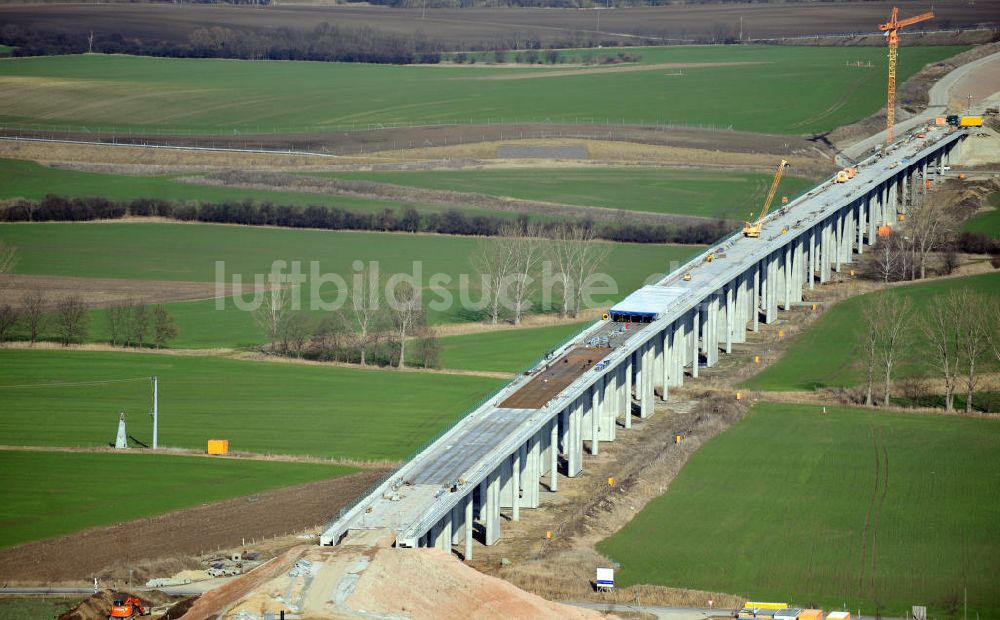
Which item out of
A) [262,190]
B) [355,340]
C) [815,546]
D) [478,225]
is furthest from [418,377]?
[262,190]

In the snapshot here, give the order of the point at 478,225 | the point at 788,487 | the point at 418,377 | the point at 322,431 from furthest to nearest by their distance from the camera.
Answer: the point at 478,225, the point at 418,377, the point at 322,431, the point at 788,487

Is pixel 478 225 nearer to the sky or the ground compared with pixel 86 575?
nearer to the sky

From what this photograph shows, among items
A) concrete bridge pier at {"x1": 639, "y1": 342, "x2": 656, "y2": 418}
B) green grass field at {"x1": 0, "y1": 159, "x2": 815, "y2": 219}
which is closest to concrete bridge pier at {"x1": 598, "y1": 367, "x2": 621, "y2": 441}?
concrete bridge pier at {"x1": 639, "y1": 342, "x2": 656, "y2": 418}

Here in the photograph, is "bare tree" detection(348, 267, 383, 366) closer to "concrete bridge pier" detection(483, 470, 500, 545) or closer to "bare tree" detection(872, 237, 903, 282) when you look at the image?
"concrete bridge pier" detection(483, 470, 500, 545)

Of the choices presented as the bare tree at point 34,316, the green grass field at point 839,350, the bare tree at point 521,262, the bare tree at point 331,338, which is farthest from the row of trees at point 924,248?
the bare tree at point 34,316

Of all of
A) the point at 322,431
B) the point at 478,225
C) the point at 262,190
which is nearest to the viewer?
the point at 322,431

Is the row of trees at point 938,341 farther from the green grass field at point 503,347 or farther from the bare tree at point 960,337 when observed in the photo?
the green grass field at point 503,347

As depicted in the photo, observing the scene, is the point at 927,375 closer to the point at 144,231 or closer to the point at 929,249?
the point at 929,249
